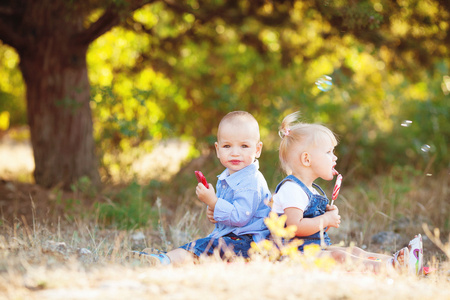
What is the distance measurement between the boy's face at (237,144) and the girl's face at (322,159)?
15.9 inches

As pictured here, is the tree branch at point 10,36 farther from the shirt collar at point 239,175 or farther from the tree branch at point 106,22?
the shirt collar at point 239,175

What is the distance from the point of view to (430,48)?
21.6 feet

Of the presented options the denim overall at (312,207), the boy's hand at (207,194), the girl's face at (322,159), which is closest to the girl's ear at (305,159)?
the girl's face at (322,159)

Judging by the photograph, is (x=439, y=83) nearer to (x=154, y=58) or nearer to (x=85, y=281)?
(x=154, y=58)

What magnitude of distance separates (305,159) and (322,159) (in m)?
0.11

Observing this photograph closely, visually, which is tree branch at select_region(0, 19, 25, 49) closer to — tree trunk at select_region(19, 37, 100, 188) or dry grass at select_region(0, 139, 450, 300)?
tree trunk at select_region(19, 37, 100, 188)

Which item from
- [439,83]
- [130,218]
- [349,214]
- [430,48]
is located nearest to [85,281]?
[130,218]

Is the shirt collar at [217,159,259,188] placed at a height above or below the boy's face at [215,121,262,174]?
Result: below

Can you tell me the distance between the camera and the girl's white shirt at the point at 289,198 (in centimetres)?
Answer: 345

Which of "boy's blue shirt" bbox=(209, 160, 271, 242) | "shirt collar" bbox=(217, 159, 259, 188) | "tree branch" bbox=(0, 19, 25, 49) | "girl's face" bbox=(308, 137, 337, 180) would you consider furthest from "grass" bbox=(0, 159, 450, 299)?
"tree branch" bbox=(0, 19, 25, 49)

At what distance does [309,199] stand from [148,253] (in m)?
1.16

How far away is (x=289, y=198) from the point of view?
3459 mm

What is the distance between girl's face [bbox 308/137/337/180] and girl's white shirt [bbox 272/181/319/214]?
0.19 meters

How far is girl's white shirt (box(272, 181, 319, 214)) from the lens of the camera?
3.45 m
